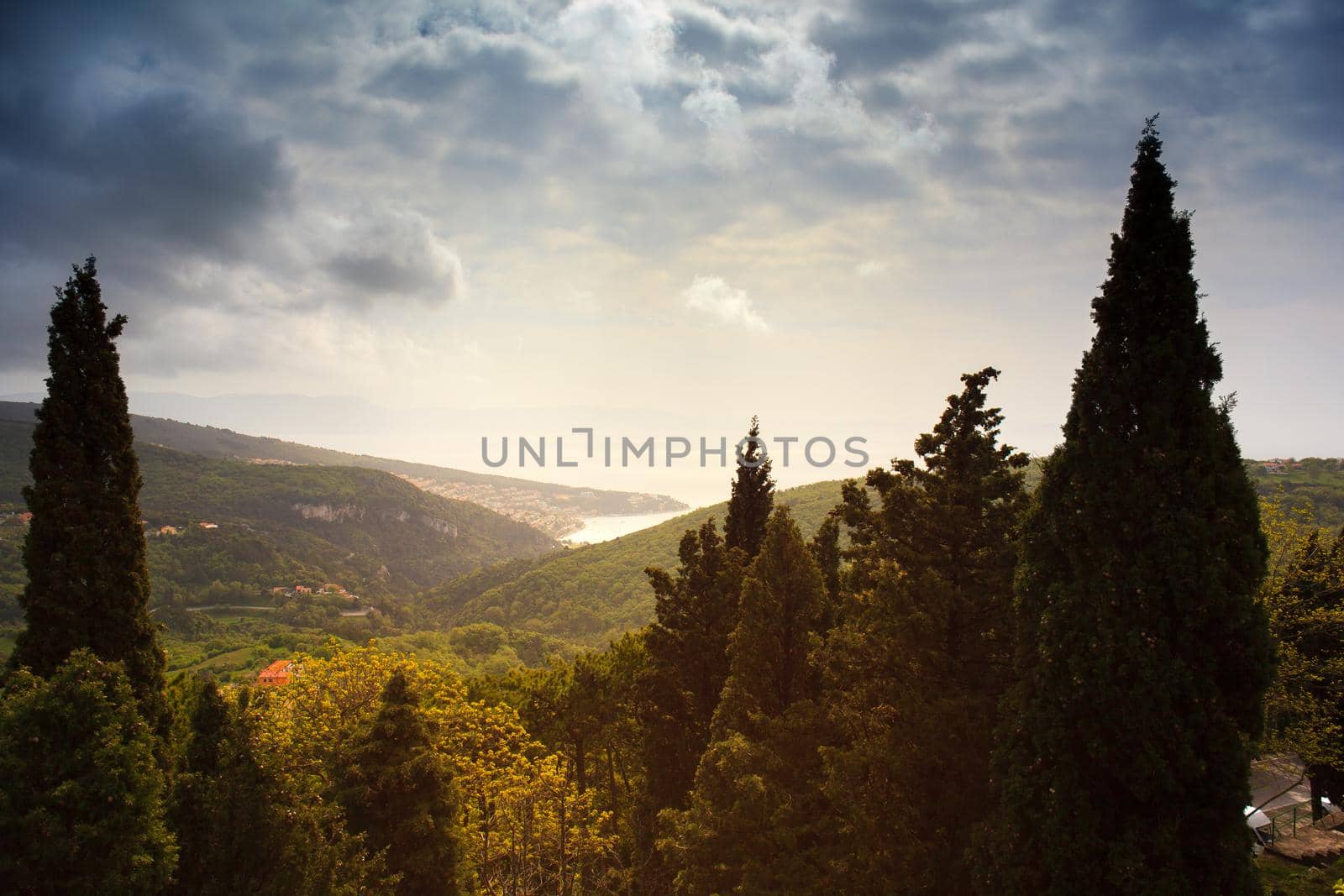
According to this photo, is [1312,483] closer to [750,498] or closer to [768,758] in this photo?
[750,498]

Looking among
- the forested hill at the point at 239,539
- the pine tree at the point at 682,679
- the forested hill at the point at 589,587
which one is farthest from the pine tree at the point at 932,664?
the forested hill at the point at 239,539

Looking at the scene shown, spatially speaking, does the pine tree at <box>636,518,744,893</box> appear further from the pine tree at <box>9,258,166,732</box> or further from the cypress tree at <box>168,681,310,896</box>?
the pine tree at <box>9,258,166,732</box>

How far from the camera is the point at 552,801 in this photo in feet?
57.7

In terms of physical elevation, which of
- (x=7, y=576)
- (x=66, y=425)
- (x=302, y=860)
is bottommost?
(x=7, y=576)

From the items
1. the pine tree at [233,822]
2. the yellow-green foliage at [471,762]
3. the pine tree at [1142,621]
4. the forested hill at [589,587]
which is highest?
the pine tree at [1142,621]

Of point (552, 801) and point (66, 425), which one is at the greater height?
point (66, 425)

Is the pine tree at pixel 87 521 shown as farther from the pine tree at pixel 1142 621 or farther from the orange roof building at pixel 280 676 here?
the pine tree at pixel 1142 621

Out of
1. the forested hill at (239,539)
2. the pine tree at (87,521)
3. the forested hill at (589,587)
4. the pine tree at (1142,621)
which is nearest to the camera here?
the pine tree at (1142,621)

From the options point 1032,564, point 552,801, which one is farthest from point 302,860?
point 1032,564

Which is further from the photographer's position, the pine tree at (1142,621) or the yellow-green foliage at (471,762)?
the yellow-green foliage at (471,762)

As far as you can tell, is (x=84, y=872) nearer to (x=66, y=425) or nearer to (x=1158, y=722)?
(x=66, y=425)

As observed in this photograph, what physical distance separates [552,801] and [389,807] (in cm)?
597

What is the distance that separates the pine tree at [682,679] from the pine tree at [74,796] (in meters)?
12.7

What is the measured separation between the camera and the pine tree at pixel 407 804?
1279 centimetres
